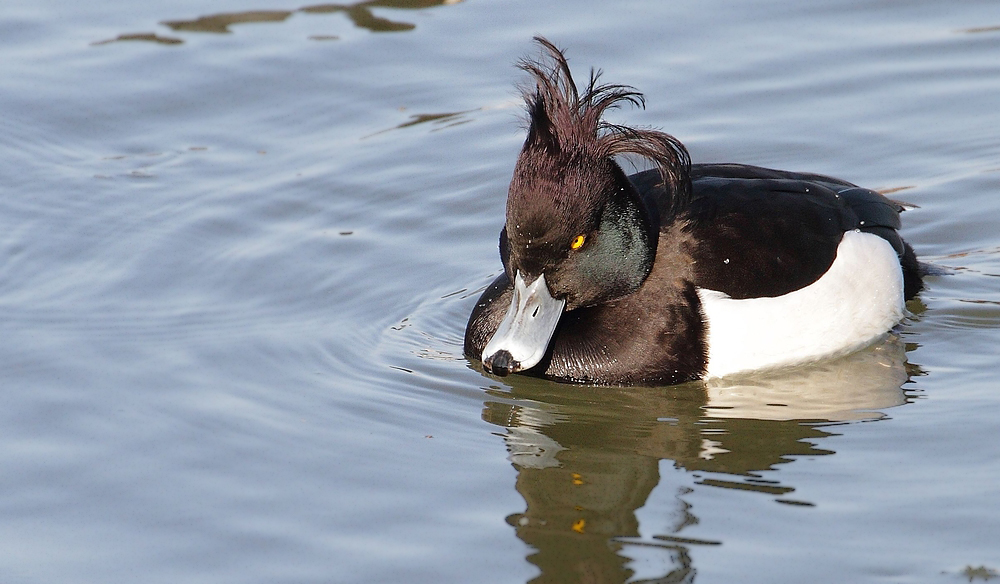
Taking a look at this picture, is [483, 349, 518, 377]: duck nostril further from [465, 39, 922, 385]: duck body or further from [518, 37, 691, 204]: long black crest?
[518, 37, 691, 204]: long black crest

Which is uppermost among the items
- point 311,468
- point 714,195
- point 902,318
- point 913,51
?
point 913,51

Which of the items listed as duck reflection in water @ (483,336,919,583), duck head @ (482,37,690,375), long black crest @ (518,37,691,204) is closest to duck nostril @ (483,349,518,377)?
duck head @ (482,37,690,375)

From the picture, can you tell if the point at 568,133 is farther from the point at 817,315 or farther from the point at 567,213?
the point at 817,315

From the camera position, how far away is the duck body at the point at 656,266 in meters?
6.05

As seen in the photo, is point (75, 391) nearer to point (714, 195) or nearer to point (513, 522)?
point (513, 522)

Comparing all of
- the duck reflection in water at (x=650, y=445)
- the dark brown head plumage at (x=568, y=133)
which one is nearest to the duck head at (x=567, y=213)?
the dark brown head plumage at (x=568, y=133)

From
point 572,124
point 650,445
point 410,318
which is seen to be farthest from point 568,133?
point 410,318

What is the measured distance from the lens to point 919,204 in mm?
8344

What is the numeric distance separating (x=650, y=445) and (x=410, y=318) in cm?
185

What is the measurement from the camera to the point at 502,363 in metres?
6.10

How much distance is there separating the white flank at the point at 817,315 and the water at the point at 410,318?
13 centimetres

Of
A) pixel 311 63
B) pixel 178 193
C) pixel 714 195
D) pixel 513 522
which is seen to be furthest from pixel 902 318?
pixel 311 63

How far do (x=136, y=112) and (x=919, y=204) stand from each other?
527 centimetres

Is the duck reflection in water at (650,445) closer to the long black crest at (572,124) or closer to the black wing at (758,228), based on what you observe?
the black wing at (758,228)
